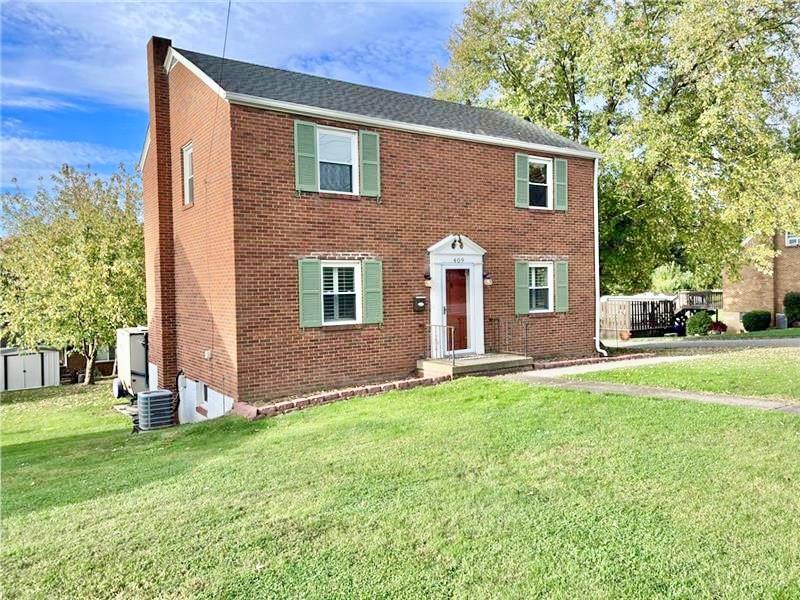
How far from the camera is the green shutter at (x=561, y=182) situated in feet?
48.5

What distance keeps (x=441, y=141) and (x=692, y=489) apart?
31.7 ft

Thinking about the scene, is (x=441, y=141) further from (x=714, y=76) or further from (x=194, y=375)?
(x=714, y=76)

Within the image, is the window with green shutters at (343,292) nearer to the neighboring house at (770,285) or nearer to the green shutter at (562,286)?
the green shutter at (562,286)

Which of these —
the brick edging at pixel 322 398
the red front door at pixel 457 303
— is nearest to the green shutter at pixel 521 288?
the red front door at pixel 457 303

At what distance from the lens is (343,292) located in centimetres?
1169

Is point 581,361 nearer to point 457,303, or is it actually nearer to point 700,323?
point 457,303

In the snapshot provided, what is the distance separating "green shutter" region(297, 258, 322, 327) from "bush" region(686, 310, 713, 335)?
21.5 m

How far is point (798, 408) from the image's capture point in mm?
7805

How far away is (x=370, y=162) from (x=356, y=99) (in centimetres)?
188

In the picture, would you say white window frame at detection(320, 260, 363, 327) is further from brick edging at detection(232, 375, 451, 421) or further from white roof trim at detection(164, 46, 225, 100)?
white roof trim at detection(164, 46, 225, 100)

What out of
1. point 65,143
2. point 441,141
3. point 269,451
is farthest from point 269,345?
point 65,143

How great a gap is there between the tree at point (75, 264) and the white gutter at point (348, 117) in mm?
8408

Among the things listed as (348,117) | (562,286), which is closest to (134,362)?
(348,117)

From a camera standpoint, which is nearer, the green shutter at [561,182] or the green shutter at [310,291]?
the green shutter at [310,291]
